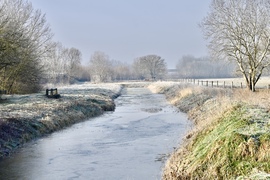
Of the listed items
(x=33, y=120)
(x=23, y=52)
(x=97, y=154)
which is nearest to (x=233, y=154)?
(x=97, y=154)

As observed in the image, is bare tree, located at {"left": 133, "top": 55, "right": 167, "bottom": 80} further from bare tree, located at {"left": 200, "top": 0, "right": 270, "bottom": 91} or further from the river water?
the river water

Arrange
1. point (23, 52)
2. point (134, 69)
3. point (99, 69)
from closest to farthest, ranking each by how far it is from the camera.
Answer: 1. point (23, 52)
2. point (99, 69)
3. point (134, 69)

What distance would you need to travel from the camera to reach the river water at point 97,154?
32.8 feet

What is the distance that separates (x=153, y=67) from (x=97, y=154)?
112m

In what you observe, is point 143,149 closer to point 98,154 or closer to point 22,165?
point 98,154

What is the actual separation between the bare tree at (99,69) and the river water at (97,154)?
90.8 meters

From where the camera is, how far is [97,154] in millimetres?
12430

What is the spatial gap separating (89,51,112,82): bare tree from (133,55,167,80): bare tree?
13581mm

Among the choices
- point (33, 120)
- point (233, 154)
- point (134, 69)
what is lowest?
point (33, 120)

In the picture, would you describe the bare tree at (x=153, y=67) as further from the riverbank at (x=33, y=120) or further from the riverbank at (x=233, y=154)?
the riverbank at (x=233, y=154)

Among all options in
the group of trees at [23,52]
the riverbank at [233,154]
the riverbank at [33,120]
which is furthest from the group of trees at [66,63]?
the riverbank at [233,154]

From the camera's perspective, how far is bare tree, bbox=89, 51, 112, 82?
110 meters

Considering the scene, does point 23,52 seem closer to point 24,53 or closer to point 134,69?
point 24,53

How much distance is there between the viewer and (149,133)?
1673 cm
